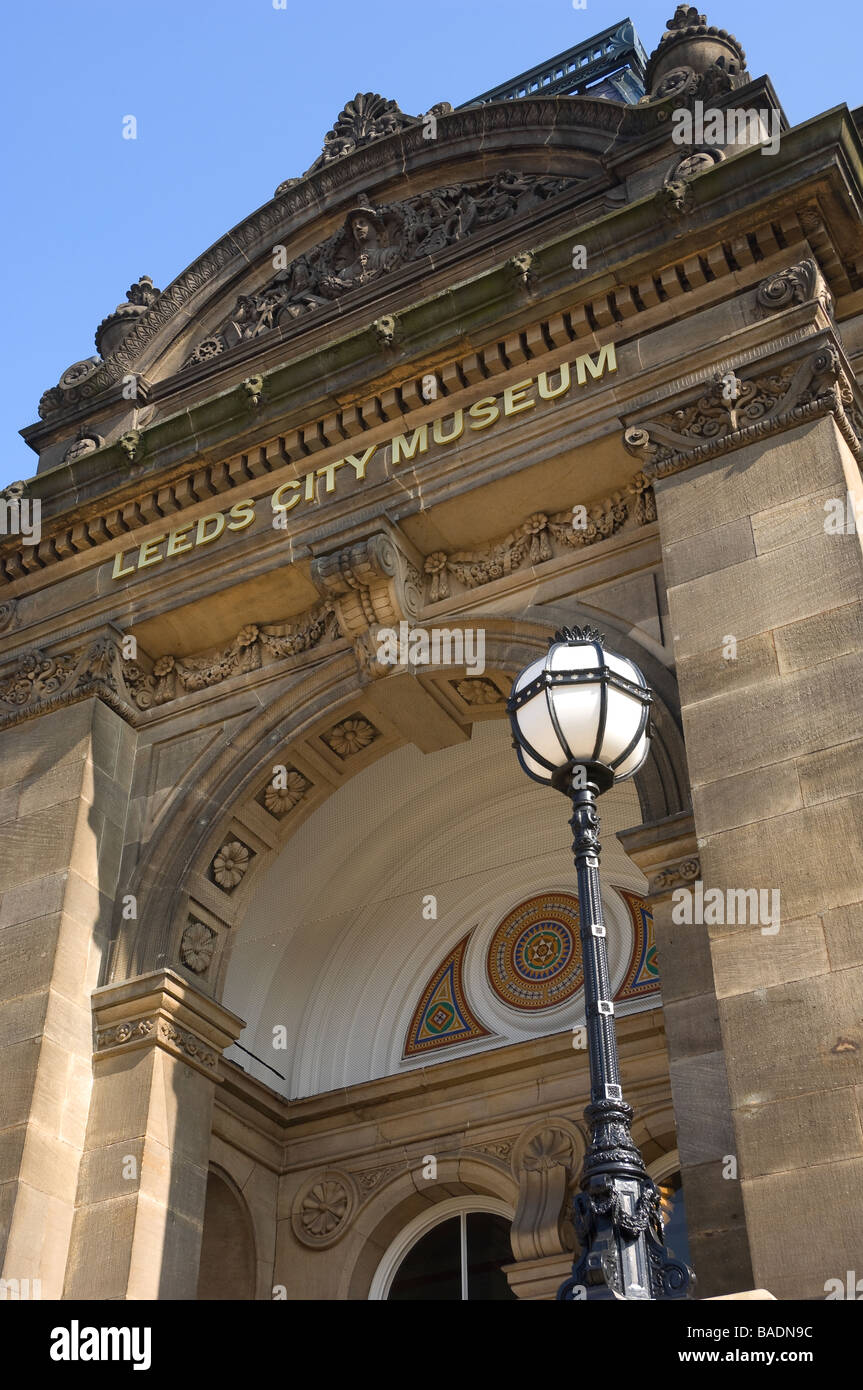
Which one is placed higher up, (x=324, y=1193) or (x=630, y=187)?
(x=630, y=187)

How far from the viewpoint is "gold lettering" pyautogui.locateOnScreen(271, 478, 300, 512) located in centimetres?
1502

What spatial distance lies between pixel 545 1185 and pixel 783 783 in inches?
209

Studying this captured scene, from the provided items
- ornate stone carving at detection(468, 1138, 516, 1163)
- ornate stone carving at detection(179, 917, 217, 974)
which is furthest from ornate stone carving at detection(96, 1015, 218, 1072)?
ornate stone carving at detection(468, 1138, 516, 1163)

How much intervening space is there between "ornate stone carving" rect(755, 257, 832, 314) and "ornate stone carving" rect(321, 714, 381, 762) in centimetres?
516

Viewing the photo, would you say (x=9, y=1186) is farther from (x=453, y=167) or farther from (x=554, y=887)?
(x=453, y=167)

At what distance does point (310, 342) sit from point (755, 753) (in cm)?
906

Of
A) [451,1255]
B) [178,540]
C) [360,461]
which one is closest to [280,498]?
[360,461]

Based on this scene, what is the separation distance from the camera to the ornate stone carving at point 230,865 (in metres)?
14.4

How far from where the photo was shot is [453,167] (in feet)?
59.2

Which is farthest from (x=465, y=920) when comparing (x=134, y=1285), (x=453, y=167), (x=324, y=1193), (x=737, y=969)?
(x=453, y=167)

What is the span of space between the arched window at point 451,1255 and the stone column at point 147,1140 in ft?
9.11

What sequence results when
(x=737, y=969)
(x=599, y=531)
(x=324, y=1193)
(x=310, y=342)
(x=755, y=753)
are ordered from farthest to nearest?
(x=310, y=342) < (x=324, y=1193) < (x=599, y=531) < (x=755, y=753) < (x=737, y=969)

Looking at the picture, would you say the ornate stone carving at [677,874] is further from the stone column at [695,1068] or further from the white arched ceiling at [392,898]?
the white arched ceiling at [392,898]

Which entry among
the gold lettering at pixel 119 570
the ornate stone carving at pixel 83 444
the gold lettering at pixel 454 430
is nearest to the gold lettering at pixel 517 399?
the gold lettering at pixel 454 430
